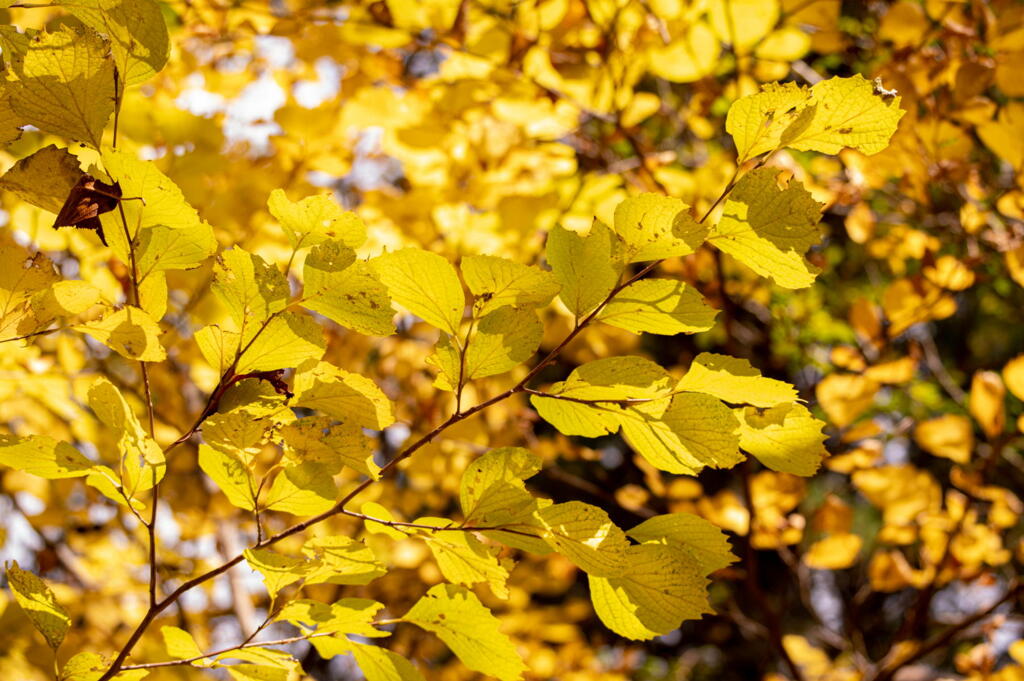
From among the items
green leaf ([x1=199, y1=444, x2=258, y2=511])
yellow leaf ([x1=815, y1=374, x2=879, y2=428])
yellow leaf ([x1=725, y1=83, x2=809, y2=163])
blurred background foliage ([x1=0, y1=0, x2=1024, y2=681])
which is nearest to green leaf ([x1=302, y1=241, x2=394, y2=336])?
green leaf ([x1=199, y1=444, x2=258, y2=511])

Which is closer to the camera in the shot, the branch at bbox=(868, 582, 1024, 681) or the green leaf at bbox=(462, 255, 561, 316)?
the green leaf at bbox=(462, 255, 561, 316)

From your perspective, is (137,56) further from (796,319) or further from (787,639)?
(787,639)

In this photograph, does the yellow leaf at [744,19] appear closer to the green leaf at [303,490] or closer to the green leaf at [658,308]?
the green leaf at [658,308]

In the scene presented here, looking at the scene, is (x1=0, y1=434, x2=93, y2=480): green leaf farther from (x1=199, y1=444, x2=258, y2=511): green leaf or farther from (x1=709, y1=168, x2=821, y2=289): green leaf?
(x1=709, y1=168, x2=821, y2=289): green leaf

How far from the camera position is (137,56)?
429mm

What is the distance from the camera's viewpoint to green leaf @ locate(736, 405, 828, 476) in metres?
0.47

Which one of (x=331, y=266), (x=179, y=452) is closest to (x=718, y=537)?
(x=331, y=266)

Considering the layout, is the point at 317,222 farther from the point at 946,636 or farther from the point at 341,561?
the point at 946,636

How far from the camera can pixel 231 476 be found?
0.50 metres

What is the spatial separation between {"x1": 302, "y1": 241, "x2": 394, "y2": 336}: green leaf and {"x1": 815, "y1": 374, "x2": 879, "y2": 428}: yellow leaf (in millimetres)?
1020

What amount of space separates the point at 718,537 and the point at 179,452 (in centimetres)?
167

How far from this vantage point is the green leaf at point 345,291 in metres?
0.45

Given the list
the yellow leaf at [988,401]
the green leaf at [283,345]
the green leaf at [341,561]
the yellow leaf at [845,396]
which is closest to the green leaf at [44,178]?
the green leaf at [283,345]

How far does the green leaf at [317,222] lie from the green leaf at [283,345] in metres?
0.05
